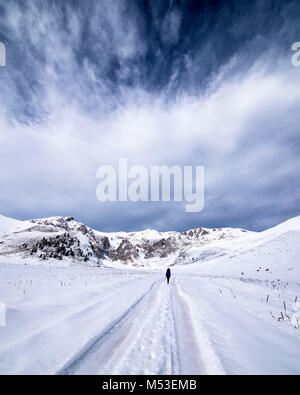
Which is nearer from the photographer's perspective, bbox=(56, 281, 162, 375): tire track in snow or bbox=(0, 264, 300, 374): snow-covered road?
bbox=(56, 281, 162, 375): tire track in snow

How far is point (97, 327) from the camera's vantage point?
163 inches

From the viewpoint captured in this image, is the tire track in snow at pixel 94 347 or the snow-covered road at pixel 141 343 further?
the snow-covered road at pixel 141 343

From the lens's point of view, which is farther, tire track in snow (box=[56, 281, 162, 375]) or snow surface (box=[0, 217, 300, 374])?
snow surface (box=[0, 217, 300, 374])

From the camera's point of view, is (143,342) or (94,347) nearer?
(94,347)

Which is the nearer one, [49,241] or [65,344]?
[65,344]

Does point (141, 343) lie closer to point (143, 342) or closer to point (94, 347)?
point (143, 342)

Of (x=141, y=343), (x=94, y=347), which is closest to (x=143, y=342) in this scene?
(x=141, y=343)

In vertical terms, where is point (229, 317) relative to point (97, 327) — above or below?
below

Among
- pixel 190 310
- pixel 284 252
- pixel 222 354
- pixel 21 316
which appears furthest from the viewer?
pixel 284 252

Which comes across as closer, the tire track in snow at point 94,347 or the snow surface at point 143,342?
the tire track in snow at point 94,347

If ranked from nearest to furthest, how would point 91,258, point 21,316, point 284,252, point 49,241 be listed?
point 21,316
point 284,252
point 49,241
point 91,258

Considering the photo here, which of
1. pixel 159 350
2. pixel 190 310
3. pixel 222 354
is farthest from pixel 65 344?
pixel 190 310

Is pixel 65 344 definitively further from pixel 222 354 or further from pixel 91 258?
pixel 91 258
